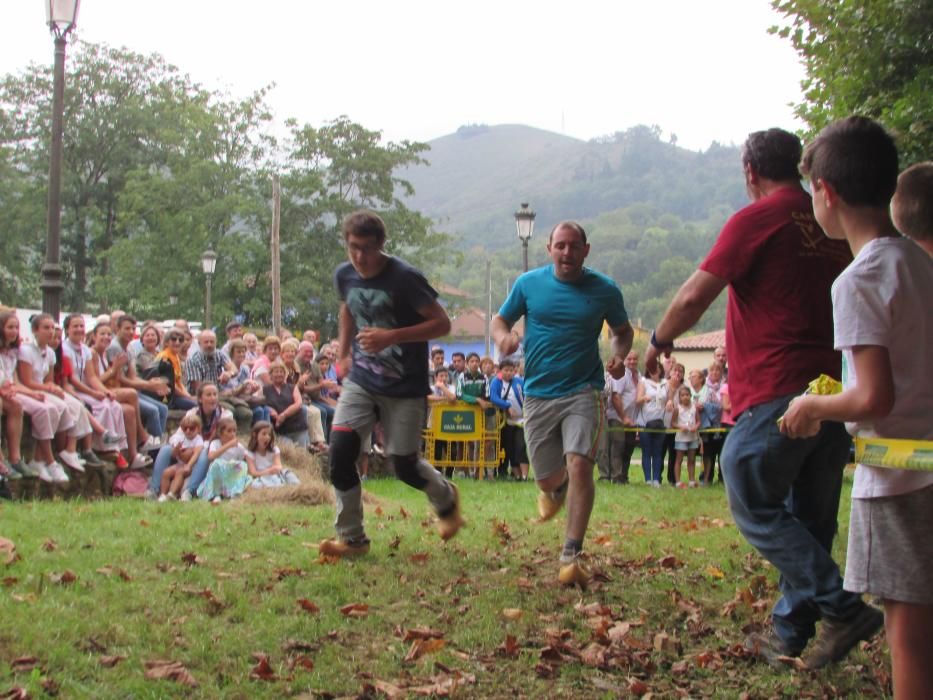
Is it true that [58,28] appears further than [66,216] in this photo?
No

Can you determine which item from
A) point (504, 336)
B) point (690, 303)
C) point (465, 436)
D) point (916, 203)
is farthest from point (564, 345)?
point (465, 436)

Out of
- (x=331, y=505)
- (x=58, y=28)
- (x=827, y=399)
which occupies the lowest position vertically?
(x=331, y=505)

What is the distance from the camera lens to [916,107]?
816cm

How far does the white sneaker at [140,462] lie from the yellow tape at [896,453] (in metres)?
10.5

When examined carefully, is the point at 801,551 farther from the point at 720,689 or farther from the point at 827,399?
the point at 827,399

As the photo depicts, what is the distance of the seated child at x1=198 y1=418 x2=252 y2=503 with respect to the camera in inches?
465

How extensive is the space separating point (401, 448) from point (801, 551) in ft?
10.9

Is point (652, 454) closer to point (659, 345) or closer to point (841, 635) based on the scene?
point (659, 345)

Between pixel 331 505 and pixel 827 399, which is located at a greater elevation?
pixel 827 399

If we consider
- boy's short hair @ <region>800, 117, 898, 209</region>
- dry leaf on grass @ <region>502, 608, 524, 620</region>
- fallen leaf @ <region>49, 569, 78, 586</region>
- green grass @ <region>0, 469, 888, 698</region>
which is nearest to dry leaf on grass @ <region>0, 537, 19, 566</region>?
green grass @ <region>0, 469, 888, 698</region>

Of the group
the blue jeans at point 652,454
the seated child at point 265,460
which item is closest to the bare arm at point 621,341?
the seated child at point 265,460

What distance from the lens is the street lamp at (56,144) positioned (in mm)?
12828

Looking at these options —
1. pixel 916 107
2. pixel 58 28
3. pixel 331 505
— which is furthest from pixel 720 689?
pixel 58 28

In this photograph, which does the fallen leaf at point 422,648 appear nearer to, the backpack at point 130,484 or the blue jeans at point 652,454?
the backpack at point 130,484
